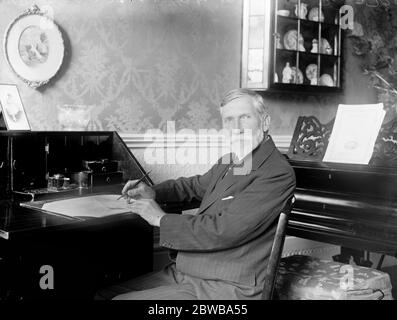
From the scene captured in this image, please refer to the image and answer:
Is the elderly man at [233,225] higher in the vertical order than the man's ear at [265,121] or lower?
lower

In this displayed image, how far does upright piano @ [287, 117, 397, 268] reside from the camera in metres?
2.90

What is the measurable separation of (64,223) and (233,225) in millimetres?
654

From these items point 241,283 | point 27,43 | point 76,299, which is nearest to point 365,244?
point 241,283

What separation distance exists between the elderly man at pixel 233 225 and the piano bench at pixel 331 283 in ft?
2.20

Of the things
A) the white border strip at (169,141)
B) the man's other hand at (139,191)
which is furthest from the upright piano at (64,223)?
the white border strip at (169,141)

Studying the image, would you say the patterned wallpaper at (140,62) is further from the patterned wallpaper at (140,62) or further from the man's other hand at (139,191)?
the man's other hand at (139,191)

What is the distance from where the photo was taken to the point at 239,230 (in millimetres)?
1960

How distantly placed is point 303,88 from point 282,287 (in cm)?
245

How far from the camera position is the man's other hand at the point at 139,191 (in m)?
2.39

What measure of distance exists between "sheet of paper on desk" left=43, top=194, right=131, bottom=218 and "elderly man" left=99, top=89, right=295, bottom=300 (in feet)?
0.33

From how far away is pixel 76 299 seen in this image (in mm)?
2301

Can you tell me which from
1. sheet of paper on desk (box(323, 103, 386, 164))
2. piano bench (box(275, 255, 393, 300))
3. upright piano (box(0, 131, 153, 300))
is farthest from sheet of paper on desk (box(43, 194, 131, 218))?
sheet of paper on desk (box(323, 103, 386, 164))

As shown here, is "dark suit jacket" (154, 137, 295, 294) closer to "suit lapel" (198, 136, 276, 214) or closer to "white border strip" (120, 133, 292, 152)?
"suit lapel" (198, 136, 276, 214)

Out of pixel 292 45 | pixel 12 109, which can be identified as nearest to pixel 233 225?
pixel 12 109
